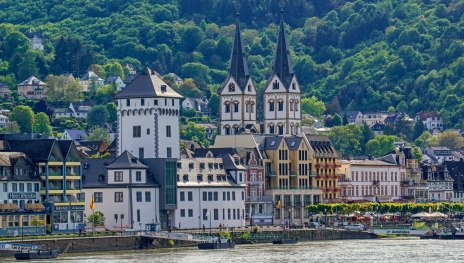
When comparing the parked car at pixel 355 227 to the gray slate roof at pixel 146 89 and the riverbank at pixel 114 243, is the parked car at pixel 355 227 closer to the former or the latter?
the riverbank at pixel 114 243

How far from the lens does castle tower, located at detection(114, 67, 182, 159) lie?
17762cm

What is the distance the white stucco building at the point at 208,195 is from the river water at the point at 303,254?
36.0ft

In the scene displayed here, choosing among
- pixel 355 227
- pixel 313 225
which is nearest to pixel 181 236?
pixel 313 225

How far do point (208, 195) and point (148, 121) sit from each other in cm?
953

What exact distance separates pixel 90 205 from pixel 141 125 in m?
13.5

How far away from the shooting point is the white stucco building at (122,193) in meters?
170

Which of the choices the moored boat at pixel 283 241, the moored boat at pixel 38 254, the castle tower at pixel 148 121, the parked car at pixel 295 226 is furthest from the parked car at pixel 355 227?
the moored boat at pixel 38 254

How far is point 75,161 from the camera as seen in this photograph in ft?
541

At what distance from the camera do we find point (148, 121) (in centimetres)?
17812

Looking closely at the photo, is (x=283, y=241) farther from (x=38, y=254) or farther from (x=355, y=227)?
(x=38, y=254)

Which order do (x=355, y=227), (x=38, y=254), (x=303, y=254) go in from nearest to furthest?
(x=38, y=254) → (x=303, y=254) → (x=355, y=227)

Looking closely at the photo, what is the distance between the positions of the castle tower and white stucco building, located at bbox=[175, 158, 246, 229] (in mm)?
2860

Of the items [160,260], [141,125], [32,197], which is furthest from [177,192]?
[160,260]

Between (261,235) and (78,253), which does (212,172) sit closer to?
(261,235)
